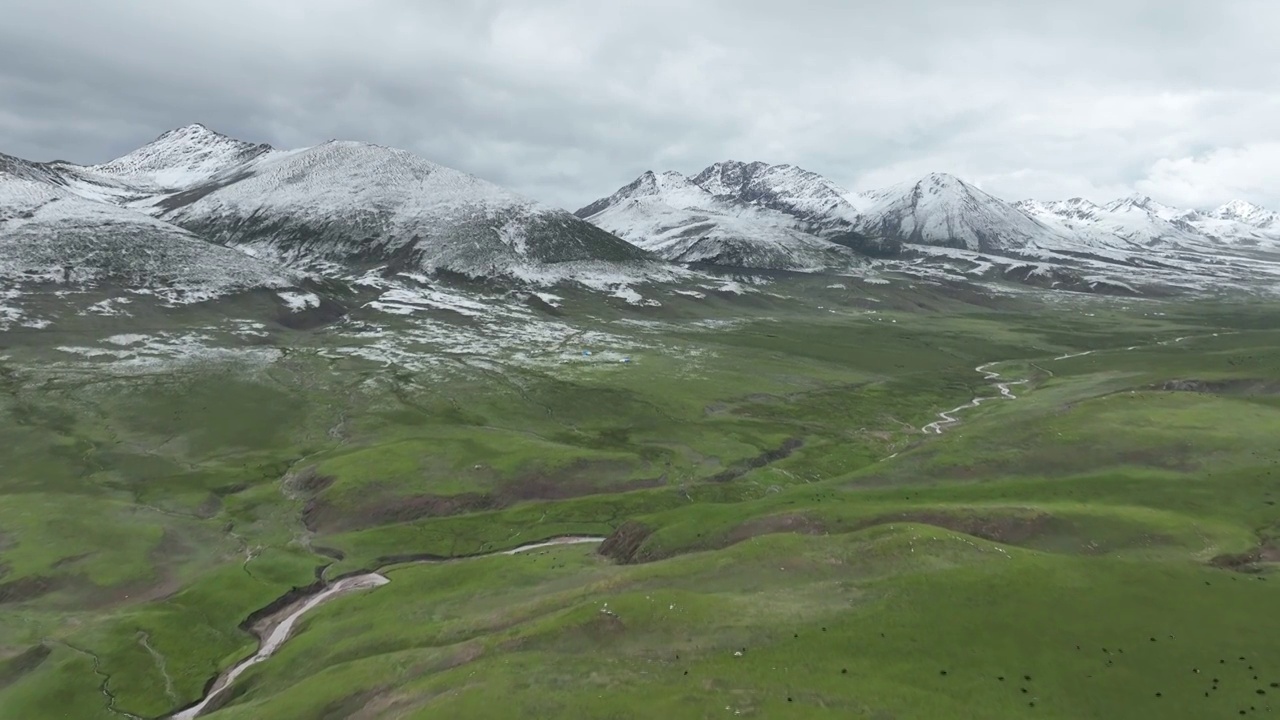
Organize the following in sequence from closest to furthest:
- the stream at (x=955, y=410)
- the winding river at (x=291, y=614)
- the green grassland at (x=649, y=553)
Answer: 1. the green grassland at (x=649, y=553)
2. the winding river at (x=291, y=614)
3. the stream at (x=955, y=410)

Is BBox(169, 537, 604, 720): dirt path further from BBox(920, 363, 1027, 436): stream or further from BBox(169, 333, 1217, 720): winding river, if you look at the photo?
BBox(920, 363, 1027, 436): stream

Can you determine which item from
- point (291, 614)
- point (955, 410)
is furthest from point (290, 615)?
point (955, 410)

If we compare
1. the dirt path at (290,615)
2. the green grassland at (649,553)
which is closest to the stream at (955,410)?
the green grassland at (649,553)

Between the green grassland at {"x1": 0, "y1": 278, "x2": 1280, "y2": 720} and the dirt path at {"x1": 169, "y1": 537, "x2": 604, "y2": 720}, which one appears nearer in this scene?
the green grassland at {"x1": 0, "y1": 278, "x2": 1280, "y2": 720}

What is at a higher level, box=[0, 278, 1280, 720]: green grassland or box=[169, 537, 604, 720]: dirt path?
box=[0, 278, 1280, 720]: green grassland

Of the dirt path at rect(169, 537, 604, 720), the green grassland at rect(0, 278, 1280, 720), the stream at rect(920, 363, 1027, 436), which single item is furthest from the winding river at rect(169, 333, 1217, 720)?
the stream at rect(920, 363, 1027, 436)

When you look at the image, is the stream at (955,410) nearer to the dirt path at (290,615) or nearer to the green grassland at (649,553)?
the green grassland at (649,553)

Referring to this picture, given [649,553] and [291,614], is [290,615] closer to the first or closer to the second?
[291,614]
